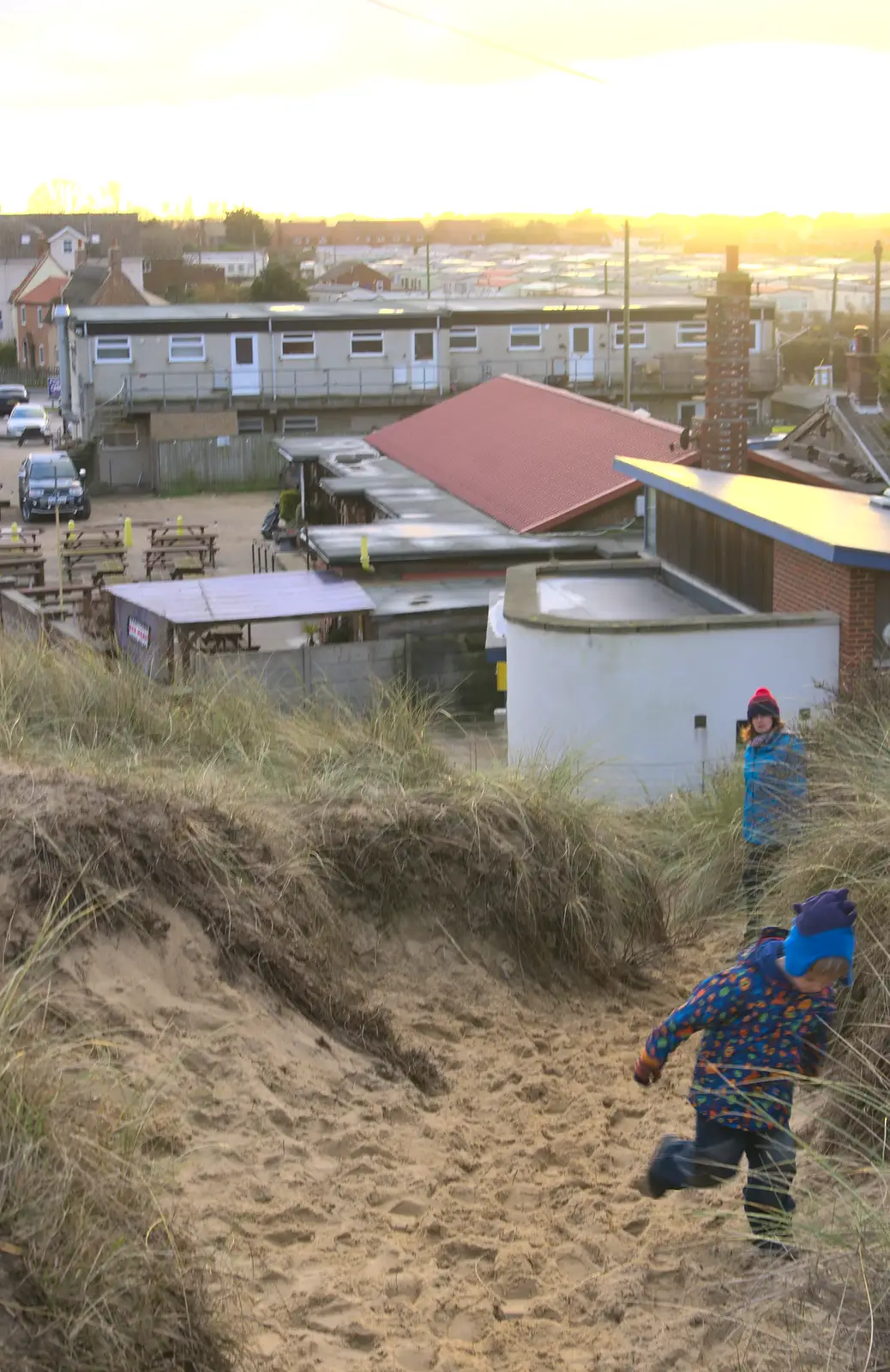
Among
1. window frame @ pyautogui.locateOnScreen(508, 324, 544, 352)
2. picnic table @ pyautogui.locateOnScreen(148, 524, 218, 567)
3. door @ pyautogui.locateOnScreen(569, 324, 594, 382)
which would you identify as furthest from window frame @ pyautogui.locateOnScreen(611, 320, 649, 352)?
picnic table @ pyautogui.locateOnScreen(148, 524, 218, 567)

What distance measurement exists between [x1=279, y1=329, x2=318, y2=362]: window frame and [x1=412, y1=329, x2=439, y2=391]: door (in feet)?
10.5

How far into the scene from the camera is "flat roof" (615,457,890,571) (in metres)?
14.8

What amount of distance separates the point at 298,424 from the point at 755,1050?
45.4m

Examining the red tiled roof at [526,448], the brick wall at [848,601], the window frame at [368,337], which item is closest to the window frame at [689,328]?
the window frame at [368,337]

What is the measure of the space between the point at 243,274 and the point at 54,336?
3592cm

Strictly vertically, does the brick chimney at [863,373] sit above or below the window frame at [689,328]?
below

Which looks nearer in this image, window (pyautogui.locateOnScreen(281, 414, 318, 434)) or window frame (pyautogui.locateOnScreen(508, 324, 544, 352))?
window (pyautogui.locateOnScreen(281, 414, 318, 434))

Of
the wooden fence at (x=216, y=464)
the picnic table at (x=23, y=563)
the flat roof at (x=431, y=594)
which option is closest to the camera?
the flat roof at (x=431, y=594)

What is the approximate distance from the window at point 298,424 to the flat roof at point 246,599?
87.9ft

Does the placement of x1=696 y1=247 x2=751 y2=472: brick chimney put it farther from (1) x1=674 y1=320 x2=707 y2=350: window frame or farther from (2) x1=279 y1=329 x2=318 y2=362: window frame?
(1) x1=674 y1=320 x2=707 y2=350: window frame

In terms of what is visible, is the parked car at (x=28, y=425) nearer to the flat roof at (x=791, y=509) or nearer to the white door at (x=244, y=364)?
the white door at (x=244, y=364)

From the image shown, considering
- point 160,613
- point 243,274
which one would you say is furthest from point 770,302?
point 243,274

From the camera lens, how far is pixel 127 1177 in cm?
421

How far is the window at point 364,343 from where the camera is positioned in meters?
49.0
